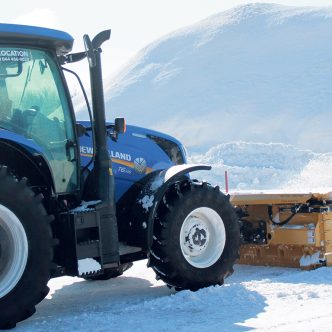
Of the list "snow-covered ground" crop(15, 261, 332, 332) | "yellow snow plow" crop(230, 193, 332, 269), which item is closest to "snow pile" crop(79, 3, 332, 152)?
"yellow snow plow" crop(230, 193, 332, 269)

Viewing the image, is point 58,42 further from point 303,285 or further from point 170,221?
point 303,285

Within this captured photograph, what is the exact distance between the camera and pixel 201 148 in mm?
31547

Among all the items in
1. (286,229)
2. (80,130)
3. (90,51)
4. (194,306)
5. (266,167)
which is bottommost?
(194,306)

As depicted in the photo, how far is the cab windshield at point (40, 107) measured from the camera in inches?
216

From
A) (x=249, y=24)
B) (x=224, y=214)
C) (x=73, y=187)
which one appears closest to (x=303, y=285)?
(x=224, y=214)

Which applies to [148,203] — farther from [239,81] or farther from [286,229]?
[239,81]

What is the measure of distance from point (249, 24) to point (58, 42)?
42.3 metres

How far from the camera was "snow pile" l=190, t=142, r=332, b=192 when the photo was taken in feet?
73.6

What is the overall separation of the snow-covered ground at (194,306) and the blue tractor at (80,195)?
33 centimetres

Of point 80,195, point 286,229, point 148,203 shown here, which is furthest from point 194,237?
point 286,229

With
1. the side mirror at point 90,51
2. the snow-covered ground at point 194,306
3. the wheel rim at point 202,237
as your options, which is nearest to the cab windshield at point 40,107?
the side mirror at point 90,51

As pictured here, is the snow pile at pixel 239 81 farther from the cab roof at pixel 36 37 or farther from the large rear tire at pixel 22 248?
the large rear tire at pixel 22 248

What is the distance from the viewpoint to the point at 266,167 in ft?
79.9

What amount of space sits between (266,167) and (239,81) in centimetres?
1496
